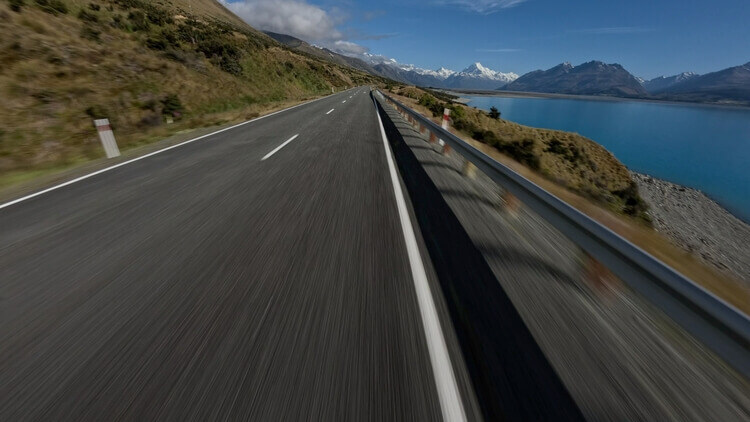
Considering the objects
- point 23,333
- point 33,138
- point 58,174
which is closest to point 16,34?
point 33,138

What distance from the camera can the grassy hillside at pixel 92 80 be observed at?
30.1 ft

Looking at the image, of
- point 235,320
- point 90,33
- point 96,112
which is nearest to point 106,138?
point 96,112

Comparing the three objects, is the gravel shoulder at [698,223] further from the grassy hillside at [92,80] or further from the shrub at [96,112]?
the shrub at [96,112]

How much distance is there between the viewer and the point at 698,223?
78.3ft

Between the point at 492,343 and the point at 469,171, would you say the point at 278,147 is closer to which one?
the point at 469,171

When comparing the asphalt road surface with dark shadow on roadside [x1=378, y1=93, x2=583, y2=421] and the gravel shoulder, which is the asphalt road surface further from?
the gravel shoulder

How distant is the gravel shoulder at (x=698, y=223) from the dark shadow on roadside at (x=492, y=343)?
59.2ft

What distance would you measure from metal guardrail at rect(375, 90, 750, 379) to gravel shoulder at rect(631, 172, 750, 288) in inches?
700

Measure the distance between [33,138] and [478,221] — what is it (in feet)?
39.7

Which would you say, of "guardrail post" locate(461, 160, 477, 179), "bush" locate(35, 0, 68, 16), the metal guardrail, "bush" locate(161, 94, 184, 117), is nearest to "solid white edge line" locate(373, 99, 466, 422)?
the metal guardrail

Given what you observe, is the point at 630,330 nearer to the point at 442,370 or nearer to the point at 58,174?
the point at 442,370

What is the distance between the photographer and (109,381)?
1.84 meters

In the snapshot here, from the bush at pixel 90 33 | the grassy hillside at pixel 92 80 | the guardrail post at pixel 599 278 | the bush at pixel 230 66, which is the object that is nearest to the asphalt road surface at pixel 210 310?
the guardrail post at pixel 599 278

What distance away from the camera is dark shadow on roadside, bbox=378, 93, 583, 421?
172cm
